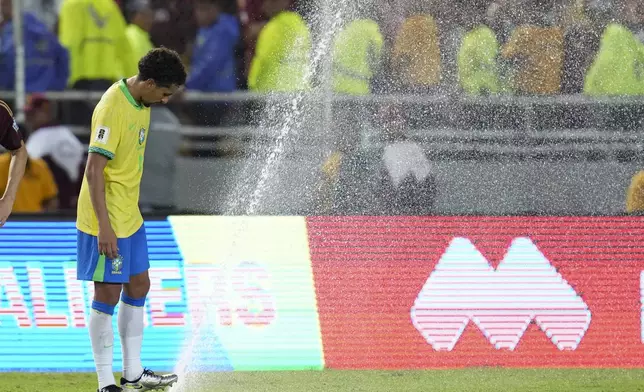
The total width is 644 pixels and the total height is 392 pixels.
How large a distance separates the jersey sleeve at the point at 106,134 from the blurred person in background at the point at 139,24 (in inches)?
193

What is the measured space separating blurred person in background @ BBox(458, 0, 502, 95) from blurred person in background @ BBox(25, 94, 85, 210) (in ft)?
10.2

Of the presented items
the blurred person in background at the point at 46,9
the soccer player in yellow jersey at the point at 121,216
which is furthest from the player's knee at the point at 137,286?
the blurred person in background at the point at 46,9

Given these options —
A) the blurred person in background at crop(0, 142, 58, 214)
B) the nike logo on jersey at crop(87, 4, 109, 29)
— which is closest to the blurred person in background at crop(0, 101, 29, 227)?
the blurred person in background at crop(0, 142, 58, 214)

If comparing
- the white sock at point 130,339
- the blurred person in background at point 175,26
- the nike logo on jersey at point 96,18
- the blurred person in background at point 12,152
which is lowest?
the white sock at point 130,339

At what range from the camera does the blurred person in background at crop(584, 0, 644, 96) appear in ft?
29.0

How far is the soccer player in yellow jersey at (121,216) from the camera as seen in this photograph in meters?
5.52

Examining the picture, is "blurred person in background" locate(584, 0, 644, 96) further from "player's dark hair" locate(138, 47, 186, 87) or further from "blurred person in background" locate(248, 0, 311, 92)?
"player's dark hair" locate(138, 47, 186, 87)

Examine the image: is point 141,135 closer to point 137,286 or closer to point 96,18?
point 137,286

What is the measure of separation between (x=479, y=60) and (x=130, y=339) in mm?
4174

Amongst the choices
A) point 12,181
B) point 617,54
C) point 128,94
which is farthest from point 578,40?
point 12,181

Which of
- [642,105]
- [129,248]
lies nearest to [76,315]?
[129,248]

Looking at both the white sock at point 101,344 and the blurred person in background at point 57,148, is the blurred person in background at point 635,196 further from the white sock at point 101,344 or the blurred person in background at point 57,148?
the blurred person in background at point 57,148

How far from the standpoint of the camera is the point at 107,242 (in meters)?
5.54

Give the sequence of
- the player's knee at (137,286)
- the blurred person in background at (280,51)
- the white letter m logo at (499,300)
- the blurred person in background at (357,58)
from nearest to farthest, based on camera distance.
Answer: the player's knee at (137,286) → the white letter m logo at (499,300) → the blurred person in background at (357,58) → the blurred person in background at (280,51)
